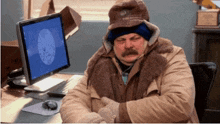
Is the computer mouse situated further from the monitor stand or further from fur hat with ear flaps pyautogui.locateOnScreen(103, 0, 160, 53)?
fur hat with ear flaps pyautogui.locateOnScreen(103, 0, 160, 53)

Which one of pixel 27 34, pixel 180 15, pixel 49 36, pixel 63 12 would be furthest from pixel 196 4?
pixel 27 34

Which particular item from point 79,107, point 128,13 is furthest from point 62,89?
point 128,13

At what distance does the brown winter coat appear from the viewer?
1.27 meters

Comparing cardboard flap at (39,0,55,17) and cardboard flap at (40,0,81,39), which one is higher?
cardboard flap at (39,0,55,17)

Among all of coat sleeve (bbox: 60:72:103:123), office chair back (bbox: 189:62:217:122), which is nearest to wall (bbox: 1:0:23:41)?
coat sleeve (bbox: 60:72:103:123)

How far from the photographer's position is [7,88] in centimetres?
206

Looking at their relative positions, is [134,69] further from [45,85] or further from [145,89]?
[45,85]

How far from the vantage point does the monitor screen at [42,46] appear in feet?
5.77

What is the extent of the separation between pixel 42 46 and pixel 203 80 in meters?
0.99

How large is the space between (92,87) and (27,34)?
0.56 m

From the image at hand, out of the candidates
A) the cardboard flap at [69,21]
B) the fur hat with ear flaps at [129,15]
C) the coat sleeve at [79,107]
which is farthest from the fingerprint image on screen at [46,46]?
the fur hat with ear flaps at [129,15]

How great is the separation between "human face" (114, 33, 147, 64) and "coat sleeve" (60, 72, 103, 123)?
0.89ft

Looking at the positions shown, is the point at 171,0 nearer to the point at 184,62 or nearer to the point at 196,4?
the point at 196,4

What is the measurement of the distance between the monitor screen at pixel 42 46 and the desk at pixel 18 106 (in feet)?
0.41
